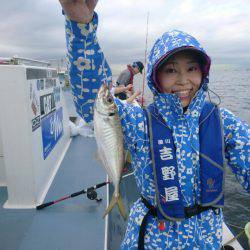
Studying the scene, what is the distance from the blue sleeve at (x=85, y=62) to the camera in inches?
77.2

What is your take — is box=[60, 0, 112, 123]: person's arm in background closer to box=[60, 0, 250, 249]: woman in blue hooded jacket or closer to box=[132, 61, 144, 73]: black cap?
box=[60, 0, 250, 249]: woman in blue hooded jacket

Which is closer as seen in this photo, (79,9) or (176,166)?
(79,9)

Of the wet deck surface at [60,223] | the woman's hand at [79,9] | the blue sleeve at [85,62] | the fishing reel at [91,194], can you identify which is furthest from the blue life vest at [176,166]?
the fishing reel at [91,194]

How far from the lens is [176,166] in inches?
→ 78.0

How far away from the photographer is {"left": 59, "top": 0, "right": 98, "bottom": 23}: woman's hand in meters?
1.81

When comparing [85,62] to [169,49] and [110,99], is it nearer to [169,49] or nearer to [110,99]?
[110,99]

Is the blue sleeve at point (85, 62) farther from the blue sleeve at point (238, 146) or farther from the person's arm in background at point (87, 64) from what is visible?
the blue sleeve at point (238, 146)

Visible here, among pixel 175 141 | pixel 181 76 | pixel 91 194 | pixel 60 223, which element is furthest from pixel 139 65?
pixel 175 141

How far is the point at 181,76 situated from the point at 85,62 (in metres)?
0.66

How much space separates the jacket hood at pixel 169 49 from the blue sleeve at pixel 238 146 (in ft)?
1.17

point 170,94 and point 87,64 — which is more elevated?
point 87,64

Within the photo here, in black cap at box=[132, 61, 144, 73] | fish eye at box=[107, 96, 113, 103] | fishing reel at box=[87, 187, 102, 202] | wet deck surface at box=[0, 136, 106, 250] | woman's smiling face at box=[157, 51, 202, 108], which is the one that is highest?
black cap at box=[132, 61, 144, 73]

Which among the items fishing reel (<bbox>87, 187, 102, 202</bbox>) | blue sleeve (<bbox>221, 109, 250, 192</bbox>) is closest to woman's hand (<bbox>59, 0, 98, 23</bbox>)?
blue sleeve (<bbox>221, 109, 250, 192</bbox>)

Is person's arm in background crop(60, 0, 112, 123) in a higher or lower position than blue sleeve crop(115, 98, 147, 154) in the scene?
higher
